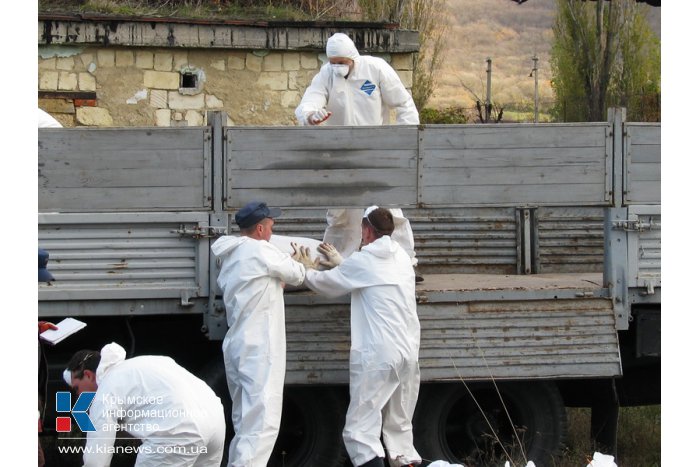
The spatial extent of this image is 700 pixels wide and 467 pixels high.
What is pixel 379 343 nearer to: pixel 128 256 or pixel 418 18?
pixel 128 256

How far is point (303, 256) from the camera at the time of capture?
7.69 meters

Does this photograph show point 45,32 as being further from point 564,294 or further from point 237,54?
point 564,294

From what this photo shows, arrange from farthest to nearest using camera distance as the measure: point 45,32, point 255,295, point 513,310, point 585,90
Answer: point 585,90 < point 45,32 < point 513,310 < point 255,295

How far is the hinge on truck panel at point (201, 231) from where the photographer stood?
7.38 meters

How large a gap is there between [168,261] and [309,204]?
0.99 m

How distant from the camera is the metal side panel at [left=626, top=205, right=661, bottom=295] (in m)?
7.70


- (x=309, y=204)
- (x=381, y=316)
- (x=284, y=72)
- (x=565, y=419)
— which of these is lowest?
(x=565, y=419)

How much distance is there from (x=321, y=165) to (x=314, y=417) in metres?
1.70

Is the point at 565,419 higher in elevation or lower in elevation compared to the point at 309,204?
lower

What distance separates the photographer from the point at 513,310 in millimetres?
7688

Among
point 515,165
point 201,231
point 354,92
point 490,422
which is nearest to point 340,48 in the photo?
point 354,92

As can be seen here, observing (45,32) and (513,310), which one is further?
(45,32)

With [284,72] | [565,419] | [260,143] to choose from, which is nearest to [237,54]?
[284,72]

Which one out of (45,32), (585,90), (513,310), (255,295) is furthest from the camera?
(585,90)
